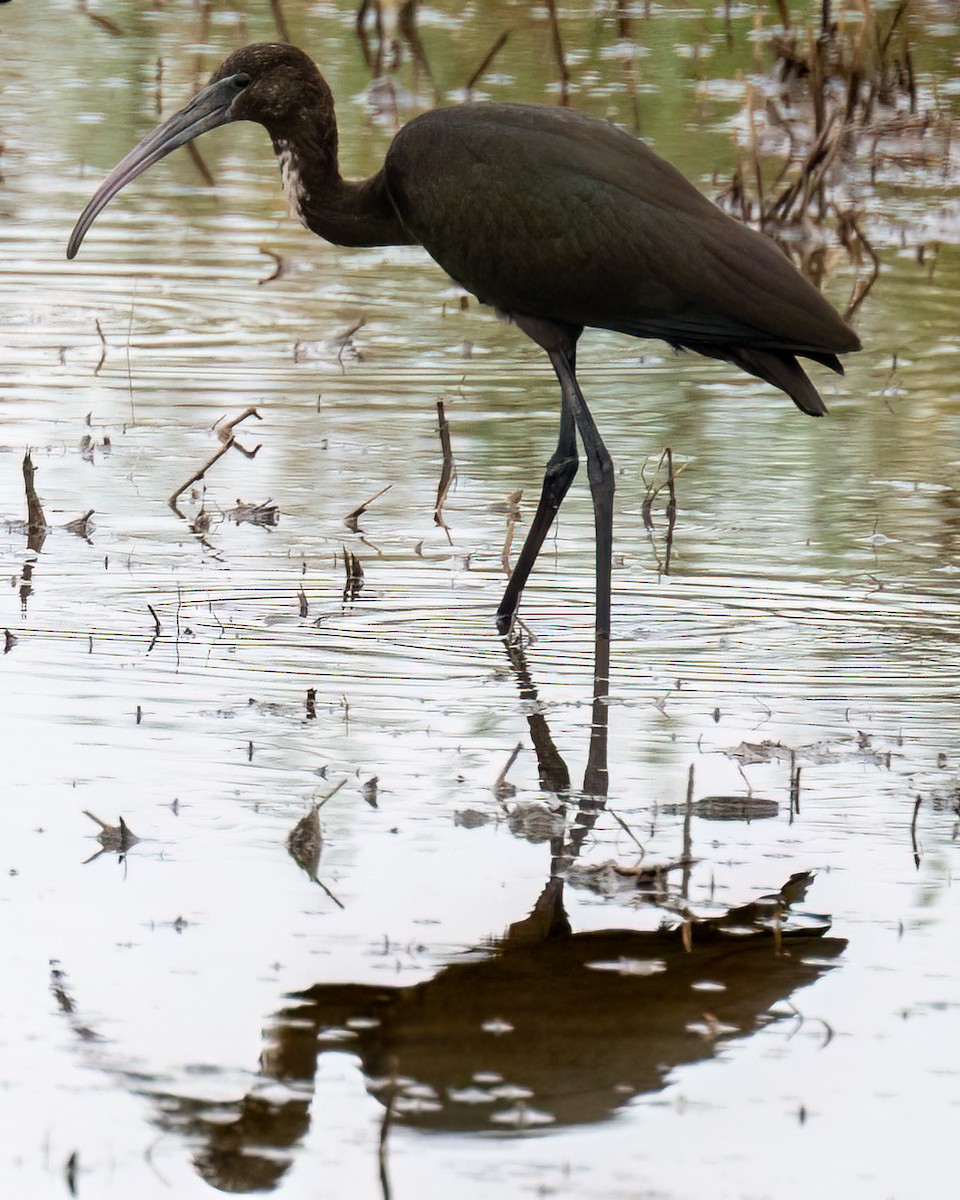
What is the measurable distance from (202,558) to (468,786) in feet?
6.27

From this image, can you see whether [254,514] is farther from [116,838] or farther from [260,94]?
[116,838]

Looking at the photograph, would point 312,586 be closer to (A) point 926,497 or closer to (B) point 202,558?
(B) point 202,558

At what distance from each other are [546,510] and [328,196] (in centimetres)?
104

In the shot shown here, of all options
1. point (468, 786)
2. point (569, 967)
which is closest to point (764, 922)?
point (569, 967)

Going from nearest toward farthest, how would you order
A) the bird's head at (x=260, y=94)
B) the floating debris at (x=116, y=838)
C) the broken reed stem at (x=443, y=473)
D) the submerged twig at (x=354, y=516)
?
the floating debris at (x=116, y=838), the bird's head at (x=260, y=94), the submerged twig at (x=354, y=516), the broken reed stem at (x=443, y=473)

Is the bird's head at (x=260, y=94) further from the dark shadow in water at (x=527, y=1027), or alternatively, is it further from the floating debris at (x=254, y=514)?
the dark shadow in water at (x=527, y=1027)

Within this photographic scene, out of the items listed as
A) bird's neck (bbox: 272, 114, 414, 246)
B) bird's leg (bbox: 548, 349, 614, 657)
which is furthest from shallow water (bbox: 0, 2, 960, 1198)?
bird's neck (bbox: 272, 114, 414, 246)

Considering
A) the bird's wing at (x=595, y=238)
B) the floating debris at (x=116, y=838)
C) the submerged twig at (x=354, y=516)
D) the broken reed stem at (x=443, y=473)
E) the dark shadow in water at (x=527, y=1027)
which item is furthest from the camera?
the broken reed stem at (x=443, y=473)

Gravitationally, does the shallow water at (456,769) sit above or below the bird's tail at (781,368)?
below

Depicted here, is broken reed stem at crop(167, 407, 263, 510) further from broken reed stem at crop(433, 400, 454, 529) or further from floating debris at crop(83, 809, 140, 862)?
floating debris at crop(83, 809, 140, 862)

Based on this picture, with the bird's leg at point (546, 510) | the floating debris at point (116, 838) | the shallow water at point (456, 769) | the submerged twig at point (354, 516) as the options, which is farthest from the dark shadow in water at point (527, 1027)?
the submerged twig at point (354, 516)

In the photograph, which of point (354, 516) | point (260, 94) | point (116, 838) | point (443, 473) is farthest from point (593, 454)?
point (116, 838)

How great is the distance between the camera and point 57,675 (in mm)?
4988

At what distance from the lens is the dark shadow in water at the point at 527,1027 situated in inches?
120
